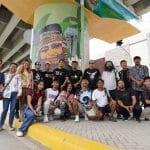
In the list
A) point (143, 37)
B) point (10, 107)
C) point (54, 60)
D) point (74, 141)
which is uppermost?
point (143, 37)

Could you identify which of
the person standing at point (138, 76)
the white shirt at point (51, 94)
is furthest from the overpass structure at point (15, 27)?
the white shirt at point (51, 94)

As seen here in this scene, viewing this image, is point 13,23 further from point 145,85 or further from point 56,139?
point 56,139

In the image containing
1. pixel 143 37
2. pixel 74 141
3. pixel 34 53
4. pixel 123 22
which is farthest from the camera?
pixel 143 37

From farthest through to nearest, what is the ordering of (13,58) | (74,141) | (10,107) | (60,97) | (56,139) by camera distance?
(13,58) < (60,97) < (10,107) < (56,139) < (74,141)

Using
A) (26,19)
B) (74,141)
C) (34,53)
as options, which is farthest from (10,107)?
(26,19)

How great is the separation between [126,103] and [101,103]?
2.01 ft

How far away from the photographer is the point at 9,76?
6.85 meters

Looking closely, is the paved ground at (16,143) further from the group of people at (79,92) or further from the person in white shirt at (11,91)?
the group of people at (79,92)

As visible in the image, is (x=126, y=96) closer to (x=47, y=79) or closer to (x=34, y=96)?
(x=47, y=79)

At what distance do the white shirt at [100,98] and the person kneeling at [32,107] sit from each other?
1.38 meters

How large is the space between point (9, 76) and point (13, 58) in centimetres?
1987

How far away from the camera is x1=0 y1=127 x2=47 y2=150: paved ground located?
475 cm

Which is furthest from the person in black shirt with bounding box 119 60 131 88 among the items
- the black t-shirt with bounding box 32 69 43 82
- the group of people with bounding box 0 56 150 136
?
the black t-shirt with bounding box 32 69 43 82

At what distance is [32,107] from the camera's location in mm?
6418
